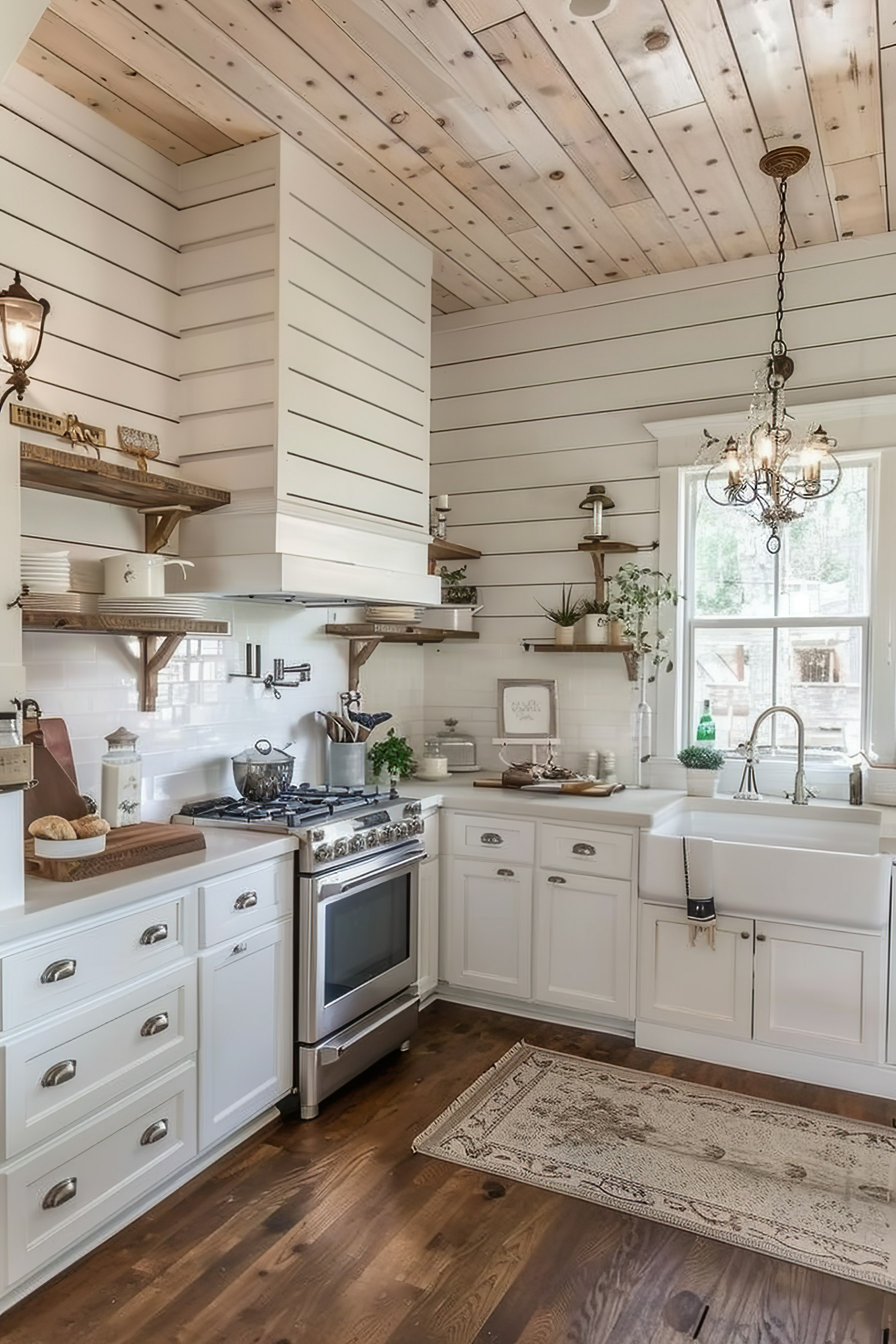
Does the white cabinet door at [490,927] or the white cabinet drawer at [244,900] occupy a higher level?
the white cabinet drawer at [244,900]

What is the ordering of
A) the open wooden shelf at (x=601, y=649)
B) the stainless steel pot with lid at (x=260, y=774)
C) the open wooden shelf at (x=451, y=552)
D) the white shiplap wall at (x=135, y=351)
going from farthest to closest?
1. the open wooden shelf at (x=451, y=552)
2. the open wooden shelf at (x=601, y=649)
3. the stainless steel pot with lid at (x=260, y=774)
4. the white shiplap wall at (x=135, y=351)

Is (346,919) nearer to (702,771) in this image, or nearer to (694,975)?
(694,975)

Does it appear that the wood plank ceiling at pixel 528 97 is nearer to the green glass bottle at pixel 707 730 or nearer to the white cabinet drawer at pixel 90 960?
the green glass bottle at pixel 707 730

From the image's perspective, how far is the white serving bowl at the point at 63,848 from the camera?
2.36 m

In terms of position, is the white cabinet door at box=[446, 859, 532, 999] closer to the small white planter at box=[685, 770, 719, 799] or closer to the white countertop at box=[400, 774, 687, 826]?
the white countertop at box=[400, 774, 687, 826]

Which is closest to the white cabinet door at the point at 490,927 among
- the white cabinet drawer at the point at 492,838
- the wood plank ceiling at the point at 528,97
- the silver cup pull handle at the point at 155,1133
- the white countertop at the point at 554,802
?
the white cabinet drawer at the point at 492,838

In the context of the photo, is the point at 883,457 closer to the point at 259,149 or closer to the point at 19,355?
the point at 259,149

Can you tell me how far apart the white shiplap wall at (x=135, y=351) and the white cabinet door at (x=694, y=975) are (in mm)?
1686

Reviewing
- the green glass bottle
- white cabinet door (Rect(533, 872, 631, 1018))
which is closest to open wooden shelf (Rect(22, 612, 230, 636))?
white cabinet door (Rect(533, 872, 631, 1018))

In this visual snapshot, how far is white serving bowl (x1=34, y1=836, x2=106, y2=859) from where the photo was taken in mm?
2357

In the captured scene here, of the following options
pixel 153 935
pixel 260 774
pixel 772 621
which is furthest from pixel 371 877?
pixel 772 621

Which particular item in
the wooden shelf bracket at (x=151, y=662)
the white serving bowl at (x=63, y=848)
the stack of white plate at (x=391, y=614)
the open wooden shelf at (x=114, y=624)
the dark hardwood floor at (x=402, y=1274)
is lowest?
the dark hardwood floor at (x=402, y=1274)

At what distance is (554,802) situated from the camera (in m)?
3.73

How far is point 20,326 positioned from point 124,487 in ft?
1.81
